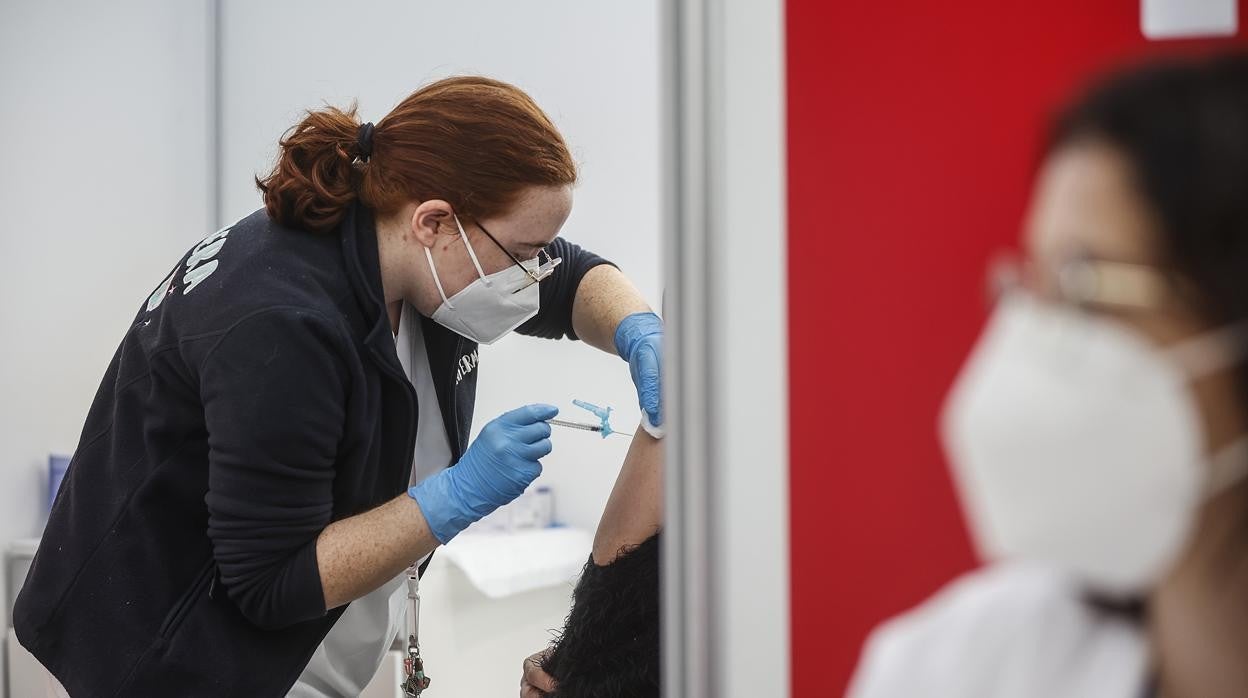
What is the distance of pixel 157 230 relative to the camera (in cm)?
280

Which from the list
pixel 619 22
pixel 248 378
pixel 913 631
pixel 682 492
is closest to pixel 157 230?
pixel 619 22

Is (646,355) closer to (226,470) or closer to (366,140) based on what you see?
(366,140)

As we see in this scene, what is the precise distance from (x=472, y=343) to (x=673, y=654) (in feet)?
2.86

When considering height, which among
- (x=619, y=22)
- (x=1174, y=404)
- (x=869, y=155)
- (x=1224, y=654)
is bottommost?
(x=1224, y=654)

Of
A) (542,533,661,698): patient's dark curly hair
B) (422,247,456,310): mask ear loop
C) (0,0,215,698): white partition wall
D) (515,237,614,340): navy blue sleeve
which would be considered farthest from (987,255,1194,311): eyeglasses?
(0,0,215,698): white partition wall

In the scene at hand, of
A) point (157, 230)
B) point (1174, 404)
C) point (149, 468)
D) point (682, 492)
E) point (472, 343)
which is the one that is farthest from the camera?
point (157, 230)

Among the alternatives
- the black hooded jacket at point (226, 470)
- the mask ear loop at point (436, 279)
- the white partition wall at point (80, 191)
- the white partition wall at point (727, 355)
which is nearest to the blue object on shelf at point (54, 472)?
the white partition wall at point (80, 191)

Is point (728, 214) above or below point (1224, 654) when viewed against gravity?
above

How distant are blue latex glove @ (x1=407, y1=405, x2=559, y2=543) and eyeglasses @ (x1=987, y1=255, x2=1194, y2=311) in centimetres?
85

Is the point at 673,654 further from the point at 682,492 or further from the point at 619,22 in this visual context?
the point at 619,22

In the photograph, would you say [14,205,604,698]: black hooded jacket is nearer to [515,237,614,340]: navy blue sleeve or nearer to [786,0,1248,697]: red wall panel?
[515,237,614,340]: navy blue sleeve

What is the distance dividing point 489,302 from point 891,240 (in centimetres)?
82

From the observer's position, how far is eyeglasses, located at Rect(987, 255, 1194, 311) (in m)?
0.47

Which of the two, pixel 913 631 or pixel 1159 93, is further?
pixel 913 631
